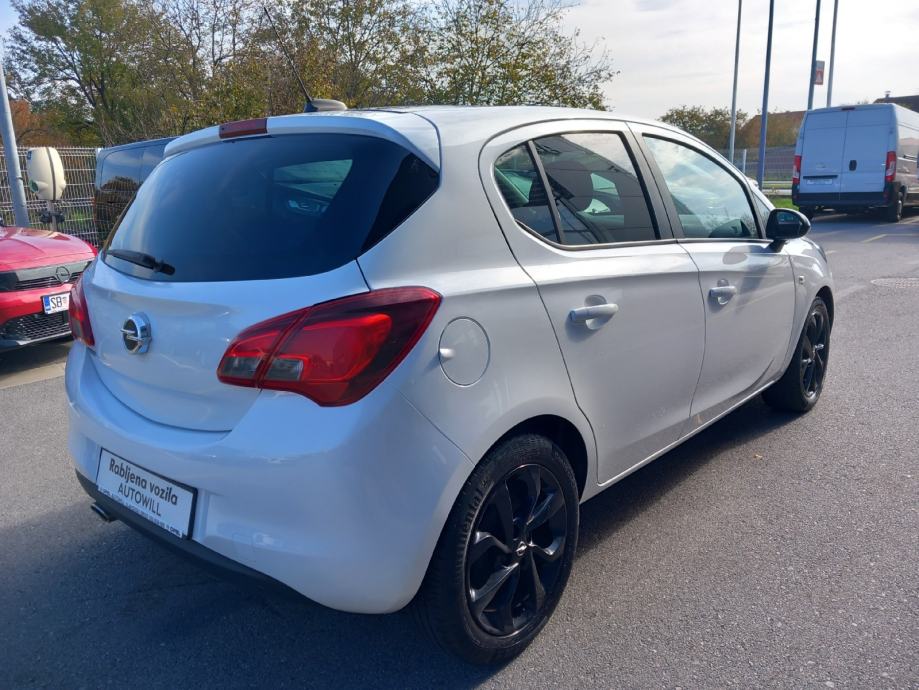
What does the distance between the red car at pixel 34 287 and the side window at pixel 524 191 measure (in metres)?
4.59

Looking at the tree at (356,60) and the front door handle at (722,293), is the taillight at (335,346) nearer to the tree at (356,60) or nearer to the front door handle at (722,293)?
the front door handle at (722,293)

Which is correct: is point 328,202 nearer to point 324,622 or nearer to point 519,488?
point 519,488

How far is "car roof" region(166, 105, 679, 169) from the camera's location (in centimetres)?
236

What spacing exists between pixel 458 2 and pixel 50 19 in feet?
73.9

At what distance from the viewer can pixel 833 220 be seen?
64.8ft

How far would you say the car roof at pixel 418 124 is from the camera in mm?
2363

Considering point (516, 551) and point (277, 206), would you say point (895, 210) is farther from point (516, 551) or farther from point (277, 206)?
point (277, 206)

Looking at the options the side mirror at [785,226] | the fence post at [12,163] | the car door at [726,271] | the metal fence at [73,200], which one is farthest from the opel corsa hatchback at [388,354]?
the metal fence at [73,200]

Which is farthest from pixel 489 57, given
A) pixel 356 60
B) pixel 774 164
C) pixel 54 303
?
pixel 774 164

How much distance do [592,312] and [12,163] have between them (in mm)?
9903

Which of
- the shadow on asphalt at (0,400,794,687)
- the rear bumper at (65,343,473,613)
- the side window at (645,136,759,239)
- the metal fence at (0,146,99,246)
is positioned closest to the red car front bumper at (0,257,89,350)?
the shadow on asphalt at (0,400,794,687)

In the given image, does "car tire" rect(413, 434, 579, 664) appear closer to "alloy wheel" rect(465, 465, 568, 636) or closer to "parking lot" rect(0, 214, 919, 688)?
"alloy wheel" rect(465, 465, 568, 636)

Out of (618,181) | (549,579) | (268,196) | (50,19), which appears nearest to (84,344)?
(268,196)

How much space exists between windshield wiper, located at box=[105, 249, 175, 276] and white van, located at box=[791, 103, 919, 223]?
60.5 ft
